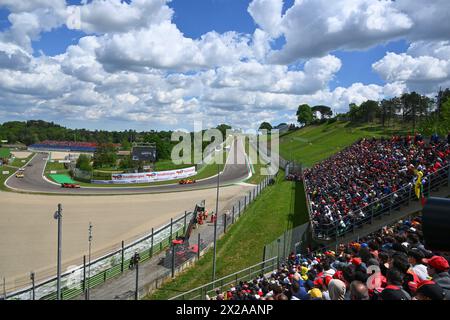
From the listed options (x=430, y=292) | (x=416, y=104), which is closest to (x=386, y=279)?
A: (x=430, y=292)

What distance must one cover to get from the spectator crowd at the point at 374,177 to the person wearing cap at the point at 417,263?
7780 mm

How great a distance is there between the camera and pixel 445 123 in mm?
53344

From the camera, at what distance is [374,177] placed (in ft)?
65.2

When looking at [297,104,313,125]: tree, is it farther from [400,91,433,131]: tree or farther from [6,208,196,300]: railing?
[6,208,196,300]: railing

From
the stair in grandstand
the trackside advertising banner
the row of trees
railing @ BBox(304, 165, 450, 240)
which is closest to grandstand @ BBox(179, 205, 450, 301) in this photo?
the stair in grandstand

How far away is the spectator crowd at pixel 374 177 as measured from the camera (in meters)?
15.6

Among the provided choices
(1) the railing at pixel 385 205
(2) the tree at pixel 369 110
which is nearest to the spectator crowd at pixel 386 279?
(1) the railing at pixel 385 205

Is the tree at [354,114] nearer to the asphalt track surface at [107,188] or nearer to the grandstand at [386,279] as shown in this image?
the asphalt track surface at [107,188]

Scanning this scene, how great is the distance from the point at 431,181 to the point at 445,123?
46833 mm

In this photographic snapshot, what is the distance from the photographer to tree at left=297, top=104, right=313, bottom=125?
15088 cm

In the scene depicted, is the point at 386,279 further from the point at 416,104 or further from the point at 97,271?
the point at 416,104

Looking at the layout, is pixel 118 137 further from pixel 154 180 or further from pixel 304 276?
pixel 304 276

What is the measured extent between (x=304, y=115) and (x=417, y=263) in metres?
150
